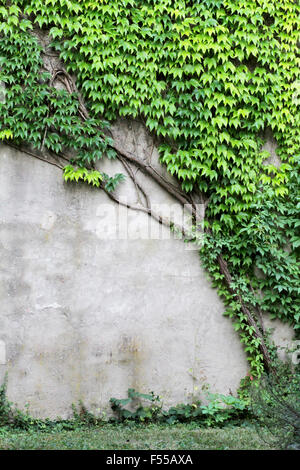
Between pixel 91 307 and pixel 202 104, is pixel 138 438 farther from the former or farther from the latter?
pixel 202 104

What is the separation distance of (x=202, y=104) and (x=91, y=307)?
2771mm

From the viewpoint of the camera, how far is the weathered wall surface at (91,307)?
5160 millimetres

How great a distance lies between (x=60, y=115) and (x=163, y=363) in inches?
125

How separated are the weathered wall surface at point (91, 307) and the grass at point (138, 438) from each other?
1.43 ft

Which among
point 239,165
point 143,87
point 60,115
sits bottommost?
point 239,165

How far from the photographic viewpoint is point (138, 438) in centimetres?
440

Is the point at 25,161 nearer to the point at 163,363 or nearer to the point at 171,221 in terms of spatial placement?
the point at 171,221

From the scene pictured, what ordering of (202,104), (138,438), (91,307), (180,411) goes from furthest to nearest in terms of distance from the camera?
1. (202,104)
2. (91,307)
3. (180,411)
4. (138,438)

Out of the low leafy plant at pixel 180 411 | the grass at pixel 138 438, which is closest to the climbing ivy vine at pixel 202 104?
the low leafy plant at pixel 180 411

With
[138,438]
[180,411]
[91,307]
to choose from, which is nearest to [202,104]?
[91,307]

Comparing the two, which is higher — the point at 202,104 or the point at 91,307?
the point at 202,104

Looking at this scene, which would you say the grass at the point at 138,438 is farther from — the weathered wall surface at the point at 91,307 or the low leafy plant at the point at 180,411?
the weathered wall surface at the point at 91,307

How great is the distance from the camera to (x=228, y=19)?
5.35 m

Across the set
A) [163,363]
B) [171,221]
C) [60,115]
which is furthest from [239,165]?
[163,363]
